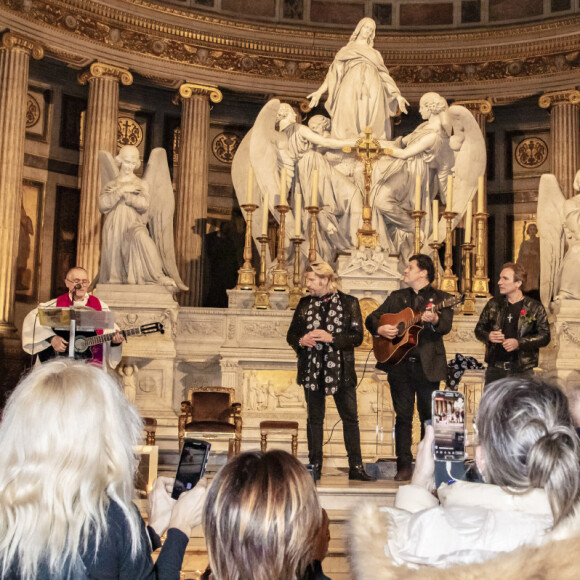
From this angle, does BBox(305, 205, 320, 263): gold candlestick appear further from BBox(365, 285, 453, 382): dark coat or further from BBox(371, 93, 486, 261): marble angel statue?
BBox(365, 285, 453, 382): dark coat

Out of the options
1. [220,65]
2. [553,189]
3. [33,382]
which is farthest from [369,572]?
[220,65]

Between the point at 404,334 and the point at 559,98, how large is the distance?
11.2 metres

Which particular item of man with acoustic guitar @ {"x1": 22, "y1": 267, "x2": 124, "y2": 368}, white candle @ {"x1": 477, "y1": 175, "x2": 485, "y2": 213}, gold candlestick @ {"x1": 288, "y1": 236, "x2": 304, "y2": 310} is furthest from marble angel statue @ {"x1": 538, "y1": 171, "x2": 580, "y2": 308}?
man with acoustic guitar @ {"x1": 22, "y1": 267, "x2": 124, "y2": 368}

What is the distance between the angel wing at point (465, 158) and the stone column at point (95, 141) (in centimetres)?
624

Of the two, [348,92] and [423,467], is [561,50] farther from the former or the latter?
[423,467]

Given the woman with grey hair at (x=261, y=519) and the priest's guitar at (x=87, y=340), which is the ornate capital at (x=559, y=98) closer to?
the priest's guitar at (x=87, y=340)

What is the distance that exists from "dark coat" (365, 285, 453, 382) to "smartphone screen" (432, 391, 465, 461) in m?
3.09

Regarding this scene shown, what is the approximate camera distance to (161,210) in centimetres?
1121

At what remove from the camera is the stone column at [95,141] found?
14570 mm

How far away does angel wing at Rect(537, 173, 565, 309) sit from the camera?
10.5 meters

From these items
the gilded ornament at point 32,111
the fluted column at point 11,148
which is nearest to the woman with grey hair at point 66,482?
the fluted column at point 11,148

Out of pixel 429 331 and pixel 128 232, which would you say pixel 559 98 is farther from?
pixel 429 331

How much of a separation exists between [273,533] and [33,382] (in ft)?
2.11

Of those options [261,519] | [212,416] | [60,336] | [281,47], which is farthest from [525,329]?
[281,47]
